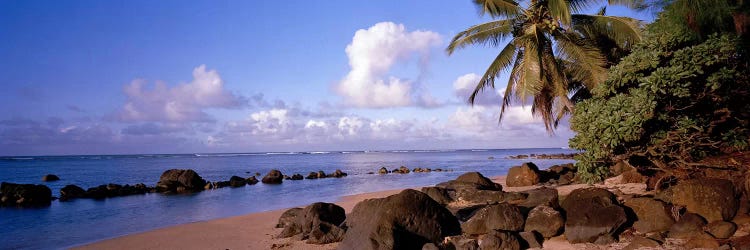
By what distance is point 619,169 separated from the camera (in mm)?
16266

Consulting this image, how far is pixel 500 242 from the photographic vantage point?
8781mm

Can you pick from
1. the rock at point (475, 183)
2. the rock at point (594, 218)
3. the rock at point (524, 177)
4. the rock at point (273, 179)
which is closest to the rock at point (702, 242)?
the rock at point (594, 218)

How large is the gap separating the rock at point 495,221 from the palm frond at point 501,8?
8178mm

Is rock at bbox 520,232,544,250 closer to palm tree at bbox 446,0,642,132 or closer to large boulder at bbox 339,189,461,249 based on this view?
large boulder at bbox 339,189,461,249

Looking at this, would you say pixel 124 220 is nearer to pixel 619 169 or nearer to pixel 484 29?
pixel 484 29

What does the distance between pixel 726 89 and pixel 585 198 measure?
120 inches

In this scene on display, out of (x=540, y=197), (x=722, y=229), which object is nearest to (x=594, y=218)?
(x=722, y=229)

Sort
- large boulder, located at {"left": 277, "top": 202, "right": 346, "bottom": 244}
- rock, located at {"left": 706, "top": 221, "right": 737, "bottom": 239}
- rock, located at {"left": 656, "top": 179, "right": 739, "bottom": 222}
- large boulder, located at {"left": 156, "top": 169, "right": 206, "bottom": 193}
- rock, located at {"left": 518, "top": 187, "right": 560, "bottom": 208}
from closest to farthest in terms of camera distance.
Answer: rock, located at {"left": 706, "top": 221, "right": 737, "bottom": 239} < rock, located at {"left": 656, "top": 179, "right": 739, "bottom": 222} < large boulder, located at {"left": 277, "top": 202, "right": 346, "bottom": 244} < rock, located at {"left": 518, "top": 187, "right": 560, "bottom": 208} < large boulder, located at {"left": 156, "top": 169, "right": 206, "bottom": 193}

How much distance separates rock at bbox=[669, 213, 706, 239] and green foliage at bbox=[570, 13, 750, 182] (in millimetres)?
1081

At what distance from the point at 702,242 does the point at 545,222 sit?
8.39 ft

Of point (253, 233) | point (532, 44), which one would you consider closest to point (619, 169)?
point (532, 44)

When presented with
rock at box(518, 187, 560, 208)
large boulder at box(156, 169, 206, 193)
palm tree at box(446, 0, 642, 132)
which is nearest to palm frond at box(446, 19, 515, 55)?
palm tree at box(446, 0, 642, 132)

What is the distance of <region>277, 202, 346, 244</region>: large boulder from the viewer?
10984 millimetres

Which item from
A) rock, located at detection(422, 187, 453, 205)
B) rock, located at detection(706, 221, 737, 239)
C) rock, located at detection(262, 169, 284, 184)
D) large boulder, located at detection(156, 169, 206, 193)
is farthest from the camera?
rock, located at detection(262, 169, 284, 184)
